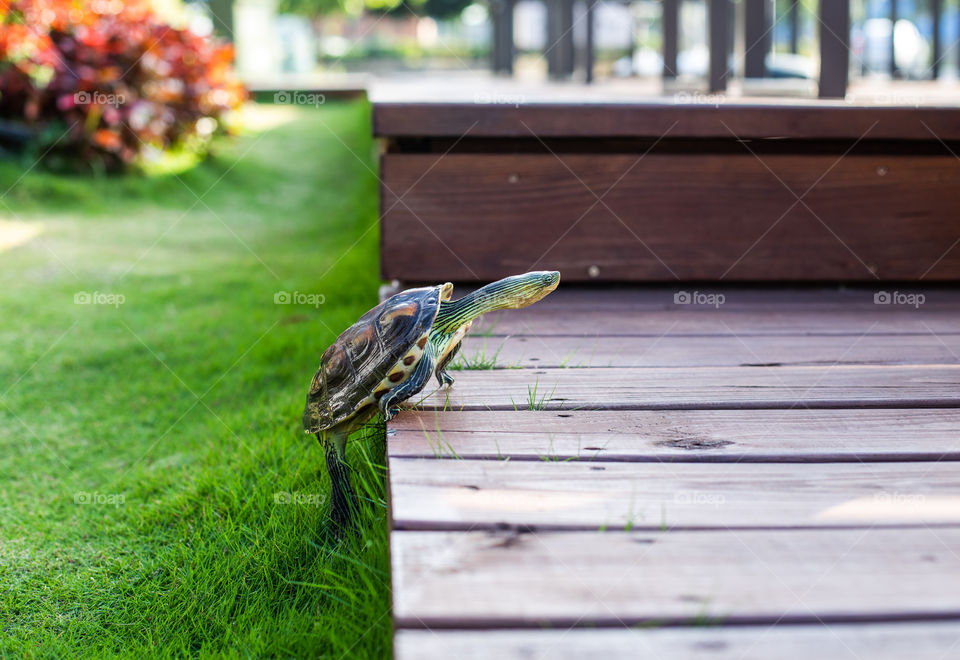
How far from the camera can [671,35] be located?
4.69 metres

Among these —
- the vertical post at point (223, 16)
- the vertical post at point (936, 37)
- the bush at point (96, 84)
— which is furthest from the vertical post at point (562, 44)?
the vertical post at point (223, 16)

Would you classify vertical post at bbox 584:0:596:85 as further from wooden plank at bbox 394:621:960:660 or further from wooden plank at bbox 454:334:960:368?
wooden plank at bbox 394:621:960:660

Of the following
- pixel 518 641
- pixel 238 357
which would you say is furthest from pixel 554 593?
pixel 238 357

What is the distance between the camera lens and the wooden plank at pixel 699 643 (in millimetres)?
844

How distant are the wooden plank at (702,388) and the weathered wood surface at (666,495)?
28cm

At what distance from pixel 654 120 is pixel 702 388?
39.9 inches

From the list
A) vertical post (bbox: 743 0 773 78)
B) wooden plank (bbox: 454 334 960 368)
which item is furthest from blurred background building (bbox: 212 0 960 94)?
wooden plank (bbox: 454 334 960 368)

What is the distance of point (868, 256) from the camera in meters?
A: 2.48

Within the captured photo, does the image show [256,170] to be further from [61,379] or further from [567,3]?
[61,379]

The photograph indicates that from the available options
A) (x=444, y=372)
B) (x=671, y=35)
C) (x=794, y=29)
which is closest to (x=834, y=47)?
(x=671, y=35)

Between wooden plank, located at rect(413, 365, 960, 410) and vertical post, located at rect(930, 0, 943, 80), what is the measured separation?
5205 mm

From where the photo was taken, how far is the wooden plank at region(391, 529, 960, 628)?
0.90m

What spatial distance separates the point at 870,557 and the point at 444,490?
1.72ft

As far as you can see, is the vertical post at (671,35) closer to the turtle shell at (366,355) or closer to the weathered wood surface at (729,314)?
the weathered wood surface at (729,314)
